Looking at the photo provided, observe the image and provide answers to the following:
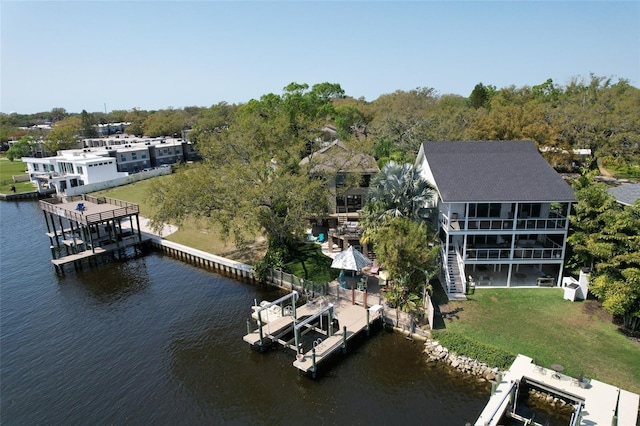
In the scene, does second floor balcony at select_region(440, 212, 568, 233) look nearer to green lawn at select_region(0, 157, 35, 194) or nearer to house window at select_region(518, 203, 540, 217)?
house window at select_region(518, 203, 540, 217)

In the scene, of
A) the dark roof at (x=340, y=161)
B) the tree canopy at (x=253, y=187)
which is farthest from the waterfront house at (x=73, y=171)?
the dark roof at (x=340, y=161)

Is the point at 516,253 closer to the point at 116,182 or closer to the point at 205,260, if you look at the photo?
the point at 205,260

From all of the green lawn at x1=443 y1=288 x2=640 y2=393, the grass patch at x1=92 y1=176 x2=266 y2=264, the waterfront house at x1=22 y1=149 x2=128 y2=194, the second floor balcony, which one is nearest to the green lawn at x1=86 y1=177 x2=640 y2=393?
the green lawn at x1=443 y1=288 x2=640 y2=393

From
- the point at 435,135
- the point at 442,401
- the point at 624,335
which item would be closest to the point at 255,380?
the point at 442,401

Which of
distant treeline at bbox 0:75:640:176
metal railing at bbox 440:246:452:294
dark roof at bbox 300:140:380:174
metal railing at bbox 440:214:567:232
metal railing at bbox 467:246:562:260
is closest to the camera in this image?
metal railing at bbox 440:214:567:232

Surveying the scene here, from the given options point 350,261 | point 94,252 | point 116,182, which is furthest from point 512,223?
point 116,182

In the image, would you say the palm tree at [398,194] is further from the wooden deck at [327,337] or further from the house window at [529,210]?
the house window at [529,210]
